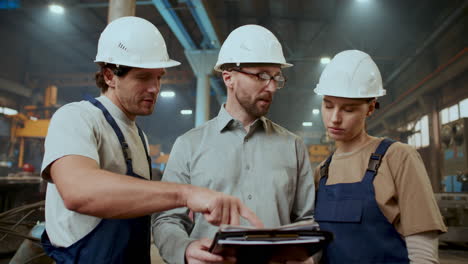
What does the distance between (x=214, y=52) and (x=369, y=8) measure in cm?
545

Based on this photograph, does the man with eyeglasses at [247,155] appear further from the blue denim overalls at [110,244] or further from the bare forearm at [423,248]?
the bare forearm at [423,248]

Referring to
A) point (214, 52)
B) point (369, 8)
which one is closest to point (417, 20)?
point (369, 8)

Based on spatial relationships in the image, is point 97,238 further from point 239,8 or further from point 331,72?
point 239,8

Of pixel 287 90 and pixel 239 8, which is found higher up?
pixel 239 8

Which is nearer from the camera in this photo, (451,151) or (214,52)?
(451,151)

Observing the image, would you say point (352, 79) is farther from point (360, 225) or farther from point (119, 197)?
point (119, 197)

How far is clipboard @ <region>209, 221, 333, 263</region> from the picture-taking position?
1086 millimetres

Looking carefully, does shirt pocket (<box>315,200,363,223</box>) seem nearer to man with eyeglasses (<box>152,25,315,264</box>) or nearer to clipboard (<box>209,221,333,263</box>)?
man with eyeglasses (<box>152,25,315,264</box>)

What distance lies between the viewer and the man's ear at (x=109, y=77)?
6.70 ft

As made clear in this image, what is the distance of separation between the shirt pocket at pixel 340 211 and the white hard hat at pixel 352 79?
0.64 m

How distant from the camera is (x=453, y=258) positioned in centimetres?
573

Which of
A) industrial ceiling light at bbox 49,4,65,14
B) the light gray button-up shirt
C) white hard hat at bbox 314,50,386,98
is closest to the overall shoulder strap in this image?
the light gray button-up shirt

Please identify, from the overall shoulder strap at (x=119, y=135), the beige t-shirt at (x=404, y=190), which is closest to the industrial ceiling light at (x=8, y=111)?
the overall shoulder strap at (x=119, y=135)

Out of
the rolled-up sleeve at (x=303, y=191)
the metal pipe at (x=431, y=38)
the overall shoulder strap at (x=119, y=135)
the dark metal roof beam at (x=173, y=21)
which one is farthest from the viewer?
the metal pipe at (x=431, y=38)
